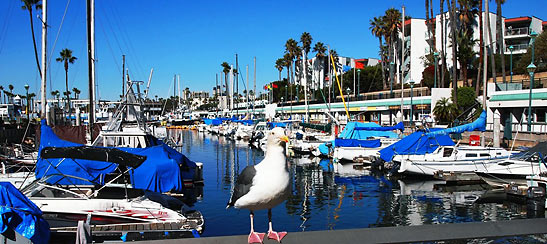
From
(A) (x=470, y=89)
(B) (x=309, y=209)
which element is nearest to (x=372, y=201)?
(B) (x=309, y=209)

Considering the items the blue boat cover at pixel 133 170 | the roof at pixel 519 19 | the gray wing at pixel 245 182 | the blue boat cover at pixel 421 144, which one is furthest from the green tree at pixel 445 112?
the gray wing at pixel 245 182

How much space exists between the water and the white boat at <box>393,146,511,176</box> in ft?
3.61

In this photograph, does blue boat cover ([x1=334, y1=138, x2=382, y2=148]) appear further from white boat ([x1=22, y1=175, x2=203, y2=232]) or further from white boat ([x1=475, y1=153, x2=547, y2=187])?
white boat ([x1=22, y1=175, x2=203, y2=232])

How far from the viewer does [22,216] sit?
339 inches

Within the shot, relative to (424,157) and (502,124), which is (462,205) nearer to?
(424,157)

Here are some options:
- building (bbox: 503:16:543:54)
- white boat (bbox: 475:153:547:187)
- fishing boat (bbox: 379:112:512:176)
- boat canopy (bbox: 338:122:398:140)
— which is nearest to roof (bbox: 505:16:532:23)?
building (bbox: 503:16:543:54)

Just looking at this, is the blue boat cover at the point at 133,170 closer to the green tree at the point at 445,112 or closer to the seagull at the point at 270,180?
the seagull at the point at 270,180

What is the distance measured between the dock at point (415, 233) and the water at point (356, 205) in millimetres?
13569

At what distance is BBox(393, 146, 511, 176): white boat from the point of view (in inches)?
1094

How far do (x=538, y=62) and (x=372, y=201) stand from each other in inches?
1874

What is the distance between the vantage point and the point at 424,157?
3053cm

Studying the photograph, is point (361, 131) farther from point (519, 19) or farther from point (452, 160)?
point (519, 19)

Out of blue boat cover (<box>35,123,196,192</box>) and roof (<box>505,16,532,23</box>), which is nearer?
blue boat cover (<box>35,123,196,192</box>)

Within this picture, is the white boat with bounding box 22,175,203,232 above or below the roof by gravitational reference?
below
